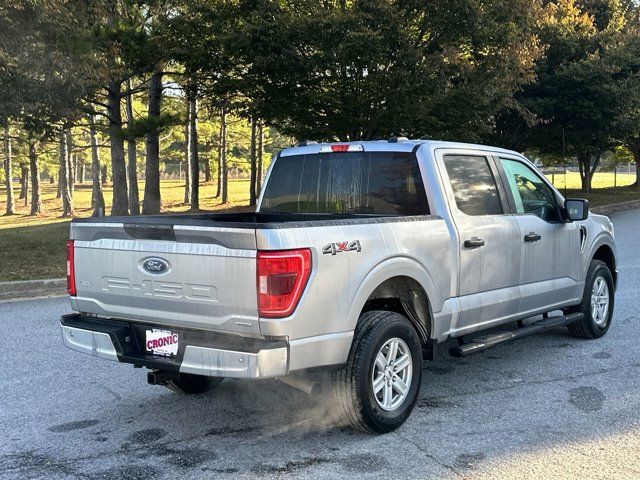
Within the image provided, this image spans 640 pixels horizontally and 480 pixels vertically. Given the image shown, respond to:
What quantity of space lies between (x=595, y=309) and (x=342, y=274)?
391 cm

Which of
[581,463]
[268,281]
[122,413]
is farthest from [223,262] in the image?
[581,463]

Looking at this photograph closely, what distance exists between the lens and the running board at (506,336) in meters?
4.85

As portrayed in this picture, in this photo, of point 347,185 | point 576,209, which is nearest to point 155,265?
point 347,185

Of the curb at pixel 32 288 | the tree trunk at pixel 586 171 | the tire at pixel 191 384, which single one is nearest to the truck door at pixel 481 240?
the tire at pixel 191 384

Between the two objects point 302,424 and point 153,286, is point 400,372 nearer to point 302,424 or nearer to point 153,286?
point 302,424

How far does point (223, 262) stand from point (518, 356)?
3.66 m

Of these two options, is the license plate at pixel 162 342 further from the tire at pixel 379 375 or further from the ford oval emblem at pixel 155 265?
the tire at pixel 379 375

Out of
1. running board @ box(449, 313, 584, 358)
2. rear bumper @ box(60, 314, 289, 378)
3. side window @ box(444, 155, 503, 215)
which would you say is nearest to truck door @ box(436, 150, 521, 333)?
side window @ box(444, 155, 503, 215)

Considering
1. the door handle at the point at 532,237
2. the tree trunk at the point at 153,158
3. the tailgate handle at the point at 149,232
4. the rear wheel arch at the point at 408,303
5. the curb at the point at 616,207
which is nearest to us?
the tailgate handle at the point at 149,232

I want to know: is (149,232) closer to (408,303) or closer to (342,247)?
(342,247)

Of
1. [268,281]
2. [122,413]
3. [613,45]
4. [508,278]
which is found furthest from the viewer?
[613,45]

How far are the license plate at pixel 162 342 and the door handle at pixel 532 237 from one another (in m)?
3.14

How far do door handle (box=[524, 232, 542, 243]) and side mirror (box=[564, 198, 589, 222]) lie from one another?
1.71 feet

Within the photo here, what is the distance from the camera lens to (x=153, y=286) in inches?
156
